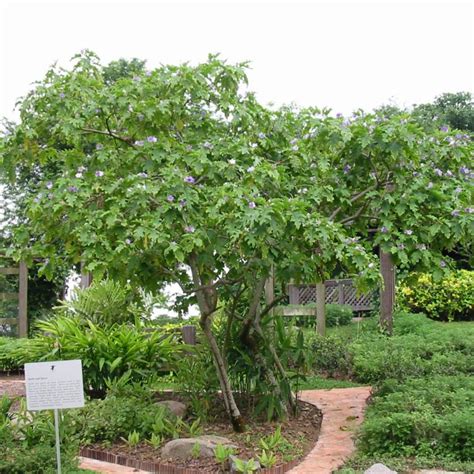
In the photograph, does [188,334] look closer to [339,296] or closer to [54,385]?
[54,385]

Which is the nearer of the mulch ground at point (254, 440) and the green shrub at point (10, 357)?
the mulch ground at point (254, 440)

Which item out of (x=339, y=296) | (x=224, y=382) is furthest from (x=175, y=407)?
(x=339, y=296)

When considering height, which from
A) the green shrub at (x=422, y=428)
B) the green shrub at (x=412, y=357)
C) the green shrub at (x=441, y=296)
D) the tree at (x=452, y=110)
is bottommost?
the green shrub at (x=422, y=428)

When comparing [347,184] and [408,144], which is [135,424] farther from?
[408,144]

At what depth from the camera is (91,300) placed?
35.5 ft

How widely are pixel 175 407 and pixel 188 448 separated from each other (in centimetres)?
134

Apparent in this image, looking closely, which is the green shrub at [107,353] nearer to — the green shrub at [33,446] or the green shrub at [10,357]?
the green shrub at [33,446]

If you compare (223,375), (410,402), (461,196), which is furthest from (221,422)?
(461,196)

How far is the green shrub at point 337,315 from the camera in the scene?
569 inches

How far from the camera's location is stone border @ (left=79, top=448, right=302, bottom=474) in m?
5.75

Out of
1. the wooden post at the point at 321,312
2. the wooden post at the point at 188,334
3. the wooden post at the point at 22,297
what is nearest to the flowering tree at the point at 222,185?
the wooden post at the point at 188,334

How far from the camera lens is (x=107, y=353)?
340 inches

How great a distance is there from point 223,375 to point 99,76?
10.5 ft

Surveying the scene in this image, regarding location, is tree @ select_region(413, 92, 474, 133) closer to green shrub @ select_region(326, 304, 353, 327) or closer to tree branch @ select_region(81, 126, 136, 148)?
green shrub @ select_region(326, 304, 353, 327)
